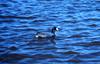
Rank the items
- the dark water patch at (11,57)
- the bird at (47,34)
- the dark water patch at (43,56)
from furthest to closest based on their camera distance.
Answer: the bird at (47,34), the dark water patch at (43,56), the dark water patch at (11,57)

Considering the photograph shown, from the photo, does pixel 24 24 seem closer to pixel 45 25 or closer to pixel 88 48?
pixel 45 25

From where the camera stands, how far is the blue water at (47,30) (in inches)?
484

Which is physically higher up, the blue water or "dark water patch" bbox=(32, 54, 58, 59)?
the blue water

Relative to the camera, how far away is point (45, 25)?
16656mm

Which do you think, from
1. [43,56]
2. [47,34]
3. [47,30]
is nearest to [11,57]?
[43,56]

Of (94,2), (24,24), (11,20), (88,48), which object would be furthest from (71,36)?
(94,2)

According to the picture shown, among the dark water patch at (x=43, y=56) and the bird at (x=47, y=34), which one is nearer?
the dark water patch at (x=43, y=56)

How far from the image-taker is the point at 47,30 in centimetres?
1582

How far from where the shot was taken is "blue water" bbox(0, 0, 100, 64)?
40.4 ft

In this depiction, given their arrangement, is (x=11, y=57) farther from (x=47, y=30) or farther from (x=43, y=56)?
(x=47, y=30)

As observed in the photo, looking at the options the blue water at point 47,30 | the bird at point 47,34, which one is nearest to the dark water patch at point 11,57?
the blue water at point 47,30

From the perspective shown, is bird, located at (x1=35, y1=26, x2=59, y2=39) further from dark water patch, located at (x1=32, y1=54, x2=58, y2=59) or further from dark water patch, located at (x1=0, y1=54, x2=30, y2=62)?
dark water patch, located at (x1=0, y1=54, x2=30, y2=62)

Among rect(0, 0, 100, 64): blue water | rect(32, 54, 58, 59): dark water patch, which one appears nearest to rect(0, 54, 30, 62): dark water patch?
rect(0, 0, 100, 64): blue water

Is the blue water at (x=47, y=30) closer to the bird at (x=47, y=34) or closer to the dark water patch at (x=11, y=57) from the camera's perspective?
the dark water patch at (x=11, y=57)
